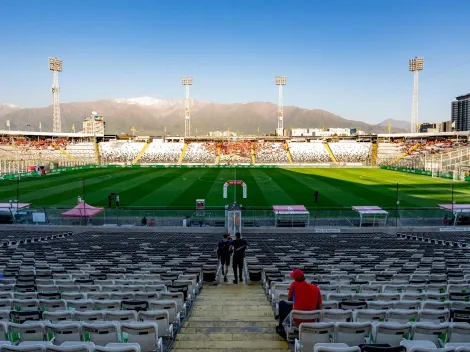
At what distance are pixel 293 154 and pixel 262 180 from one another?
40407 millimetres

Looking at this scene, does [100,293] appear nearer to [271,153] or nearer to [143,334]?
[143,334]

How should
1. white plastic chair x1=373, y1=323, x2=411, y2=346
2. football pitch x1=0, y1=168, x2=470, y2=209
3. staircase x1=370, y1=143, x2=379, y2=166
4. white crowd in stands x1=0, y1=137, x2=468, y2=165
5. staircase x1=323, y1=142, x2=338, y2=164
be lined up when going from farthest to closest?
staircase x1=323, y1=142, x2=338, y2=164 < staircase x1=370, y1=143, x2=379, y2=166 < white crowd in stands x1=0, y1=137, x2=468, y2=165 < football pitch x1=0, y1=168, x2=470, y2=209 < white plastic chair x1=373, y1=323, x2=411, y2=346

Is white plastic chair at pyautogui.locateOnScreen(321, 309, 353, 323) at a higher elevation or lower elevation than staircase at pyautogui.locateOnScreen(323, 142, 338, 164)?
lower

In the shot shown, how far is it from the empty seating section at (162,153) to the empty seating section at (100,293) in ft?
234

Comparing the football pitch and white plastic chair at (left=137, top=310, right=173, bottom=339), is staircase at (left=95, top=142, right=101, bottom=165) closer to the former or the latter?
the football pitch

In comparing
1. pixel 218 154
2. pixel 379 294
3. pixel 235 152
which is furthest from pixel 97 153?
pixel 379 294

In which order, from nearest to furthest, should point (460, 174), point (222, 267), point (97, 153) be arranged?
point (222, 267)
point (460, 174)
point (97, 153)

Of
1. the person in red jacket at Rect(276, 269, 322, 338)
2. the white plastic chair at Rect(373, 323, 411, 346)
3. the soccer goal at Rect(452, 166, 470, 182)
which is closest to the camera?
the white plastic chair at Rect(373, 323, 411, 346)

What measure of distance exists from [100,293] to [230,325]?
2679 millimetres

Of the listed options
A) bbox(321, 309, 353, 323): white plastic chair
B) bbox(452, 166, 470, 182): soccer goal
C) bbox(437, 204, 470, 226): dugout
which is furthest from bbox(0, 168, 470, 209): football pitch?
bbox(321, 309, 353, 323): white plastic chair

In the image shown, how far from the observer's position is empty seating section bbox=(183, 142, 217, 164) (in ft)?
293

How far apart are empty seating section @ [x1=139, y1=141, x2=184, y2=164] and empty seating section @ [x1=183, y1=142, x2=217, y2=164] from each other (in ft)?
7.97

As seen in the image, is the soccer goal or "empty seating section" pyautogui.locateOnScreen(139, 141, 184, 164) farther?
"empty seating section" pyautogui.locateOnScreen(139, 141, 184, 164)

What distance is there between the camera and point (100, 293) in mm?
7902
